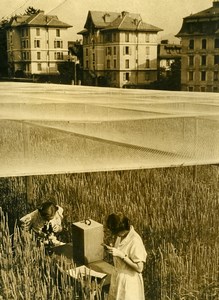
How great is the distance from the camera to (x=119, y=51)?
303 centimetres

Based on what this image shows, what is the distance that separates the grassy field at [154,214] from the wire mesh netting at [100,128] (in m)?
0.55

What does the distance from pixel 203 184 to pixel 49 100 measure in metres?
2.26

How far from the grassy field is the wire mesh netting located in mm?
547

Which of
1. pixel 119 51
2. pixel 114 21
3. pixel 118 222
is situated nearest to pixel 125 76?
pixel 119 51

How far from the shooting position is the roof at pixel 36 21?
9.00 feet

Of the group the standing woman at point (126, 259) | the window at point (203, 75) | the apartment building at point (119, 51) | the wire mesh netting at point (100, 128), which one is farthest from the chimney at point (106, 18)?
the standing woman at point (126, 259)

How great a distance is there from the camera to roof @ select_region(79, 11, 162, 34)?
9.18 ft

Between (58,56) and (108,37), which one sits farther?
(108,37)

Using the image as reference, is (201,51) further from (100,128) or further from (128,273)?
(128,273)

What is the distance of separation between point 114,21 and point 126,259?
1.59 meters

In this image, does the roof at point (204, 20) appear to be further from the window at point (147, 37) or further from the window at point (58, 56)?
the window at point (58, 56)

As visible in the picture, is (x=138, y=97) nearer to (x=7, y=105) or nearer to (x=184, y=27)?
(x=184, y=27)

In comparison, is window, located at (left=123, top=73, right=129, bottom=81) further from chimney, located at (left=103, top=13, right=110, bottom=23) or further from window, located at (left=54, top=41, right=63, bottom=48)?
window, located at (left=54, top=41, right=63, bottom=48)

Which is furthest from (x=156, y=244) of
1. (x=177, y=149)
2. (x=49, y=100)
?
(x=49, y=100)
